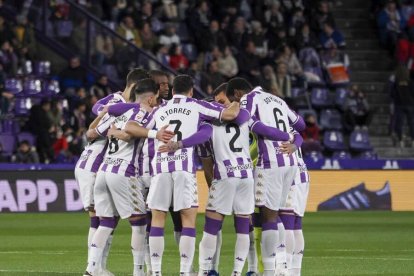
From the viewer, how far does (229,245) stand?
18953mm

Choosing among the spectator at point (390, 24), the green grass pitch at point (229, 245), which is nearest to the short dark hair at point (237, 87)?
the green grass pitch at point (229, 245)

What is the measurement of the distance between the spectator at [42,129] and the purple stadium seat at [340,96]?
840cm

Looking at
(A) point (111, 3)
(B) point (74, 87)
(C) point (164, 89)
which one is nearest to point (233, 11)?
(A) point (111, 3)

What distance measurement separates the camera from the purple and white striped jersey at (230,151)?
13117mm

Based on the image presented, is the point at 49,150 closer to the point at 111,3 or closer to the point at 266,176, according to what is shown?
the point at 111,3

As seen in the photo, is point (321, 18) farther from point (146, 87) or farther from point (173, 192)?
point (173, 192)

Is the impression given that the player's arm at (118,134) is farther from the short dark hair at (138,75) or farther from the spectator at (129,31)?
the spectator at (129,31)

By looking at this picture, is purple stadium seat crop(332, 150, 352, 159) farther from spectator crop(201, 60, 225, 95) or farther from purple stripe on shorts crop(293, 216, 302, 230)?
purple stripe on shorts crop(293, 216, 302, 230)

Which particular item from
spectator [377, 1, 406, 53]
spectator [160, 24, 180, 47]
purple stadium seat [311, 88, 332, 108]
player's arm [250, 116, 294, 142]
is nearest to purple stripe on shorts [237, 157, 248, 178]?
player's arm [250, 116, 294, 142]

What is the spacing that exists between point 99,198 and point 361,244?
671 centimetres

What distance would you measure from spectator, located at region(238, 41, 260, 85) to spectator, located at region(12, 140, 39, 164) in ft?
21.3

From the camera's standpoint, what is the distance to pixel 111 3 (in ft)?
99.8

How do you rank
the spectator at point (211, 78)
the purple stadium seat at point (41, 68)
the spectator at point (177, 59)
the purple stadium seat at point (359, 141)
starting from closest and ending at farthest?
the purple stadium seat at point (41, 68) → the spectator at point (211, 78) → the spectator at point (177, 59) → the purple stadium seat at point (359, 141)

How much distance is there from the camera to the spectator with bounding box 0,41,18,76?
27.5 metres
